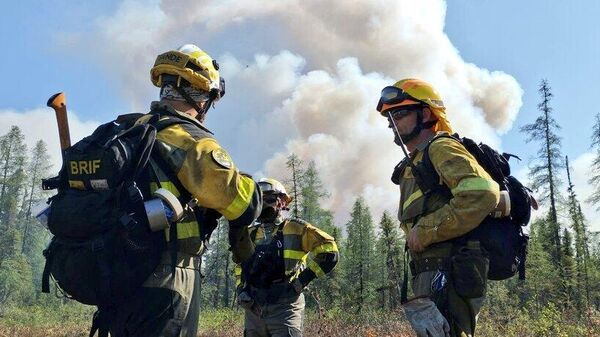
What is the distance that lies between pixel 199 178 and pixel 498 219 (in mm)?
2260

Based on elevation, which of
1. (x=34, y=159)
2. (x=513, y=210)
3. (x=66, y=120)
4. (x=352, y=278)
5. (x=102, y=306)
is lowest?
(x=102, y=306)

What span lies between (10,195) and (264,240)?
238 feet

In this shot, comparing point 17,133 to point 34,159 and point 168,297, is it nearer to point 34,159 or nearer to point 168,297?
point 34,159

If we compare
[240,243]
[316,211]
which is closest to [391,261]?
[240,243]

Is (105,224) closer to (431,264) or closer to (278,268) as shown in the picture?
(431,264)

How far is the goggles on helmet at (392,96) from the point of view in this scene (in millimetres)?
4523

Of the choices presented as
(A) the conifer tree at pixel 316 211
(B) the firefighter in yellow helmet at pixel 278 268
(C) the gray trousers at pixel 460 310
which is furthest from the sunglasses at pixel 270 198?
(A) the conifer tree at pixel 316 211

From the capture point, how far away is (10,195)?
6919 centimetres

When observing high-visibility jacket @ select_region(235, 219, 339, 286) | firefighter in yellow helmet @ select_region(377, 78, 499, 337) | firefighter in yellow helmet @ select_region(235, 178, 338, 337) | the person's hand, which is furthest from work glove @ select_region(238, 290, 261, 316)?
the person's hand

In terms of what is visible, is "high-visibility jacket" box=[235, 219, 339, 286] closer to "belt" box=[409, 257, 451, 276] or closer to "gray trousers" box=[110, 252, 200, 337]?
"belt" box=[409, 257, 451, 276]

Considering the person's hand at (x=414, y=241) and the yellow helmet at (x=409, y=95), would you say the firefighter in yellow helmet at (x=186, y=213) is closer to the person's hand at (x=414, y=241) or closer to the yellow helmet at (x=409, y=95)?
the person's hand at (x=414, y=241)

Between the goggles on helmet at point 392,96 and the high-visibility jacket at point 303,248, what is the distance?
111 inches

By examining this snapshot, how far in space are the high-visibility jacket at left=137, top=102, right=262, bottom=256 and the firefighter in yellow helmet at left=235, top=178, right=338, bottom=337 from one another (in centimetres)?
287

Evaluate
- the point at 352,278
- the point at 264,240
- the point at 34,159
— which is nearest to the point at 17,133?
the point at 34,159
